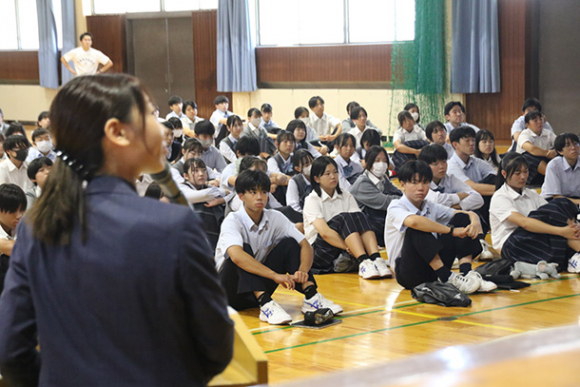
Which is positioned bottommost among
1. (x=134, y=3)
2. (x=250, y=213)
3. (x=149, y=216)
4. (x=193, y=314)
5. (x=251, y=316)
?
(x=251, y=316)

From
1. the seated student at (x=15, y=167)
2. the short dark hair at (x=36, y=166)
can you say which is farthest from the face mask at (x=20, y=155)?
the short dark hair at (x=36, y=166)

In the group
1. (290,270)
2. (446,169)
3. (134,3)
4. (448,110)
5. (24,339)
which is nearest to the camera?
(24,339)

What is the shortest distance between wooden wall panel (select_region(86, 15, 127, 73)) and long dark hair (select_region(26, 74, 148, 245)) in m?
11.6

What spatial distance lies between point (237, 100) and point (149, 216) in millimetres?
10583

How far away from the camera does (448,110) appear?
729cm

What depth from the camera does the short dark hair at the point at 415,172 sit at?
4.14m

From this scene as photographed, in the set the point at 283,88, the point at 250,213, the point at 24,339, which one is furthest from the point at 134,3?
the point at 24,339

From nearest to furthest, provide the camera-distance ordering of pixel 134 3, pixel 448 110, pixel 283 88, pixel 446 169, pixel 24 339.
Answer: pixel 24 339
pixel 446 169
pixel 448 110
pixel 283 88
pixel 134 3

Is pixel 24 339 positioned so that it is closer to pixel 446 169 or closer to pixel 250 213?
pixel 250 213

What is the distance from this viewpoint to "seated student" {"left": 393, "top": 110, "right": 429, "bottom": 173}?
275 inches

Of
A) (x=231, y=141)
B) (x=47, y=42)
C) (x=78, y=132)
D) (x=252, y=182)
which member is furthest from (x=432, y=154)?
(x=47, y=42)

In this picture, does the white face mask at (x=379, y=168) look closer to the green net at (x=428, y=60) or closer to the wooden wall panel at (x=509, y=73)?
the green net at (x=428, y=60)

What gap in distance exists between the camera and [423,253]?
157 inches

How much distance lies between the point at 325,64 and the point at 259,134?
3385 millimetres
